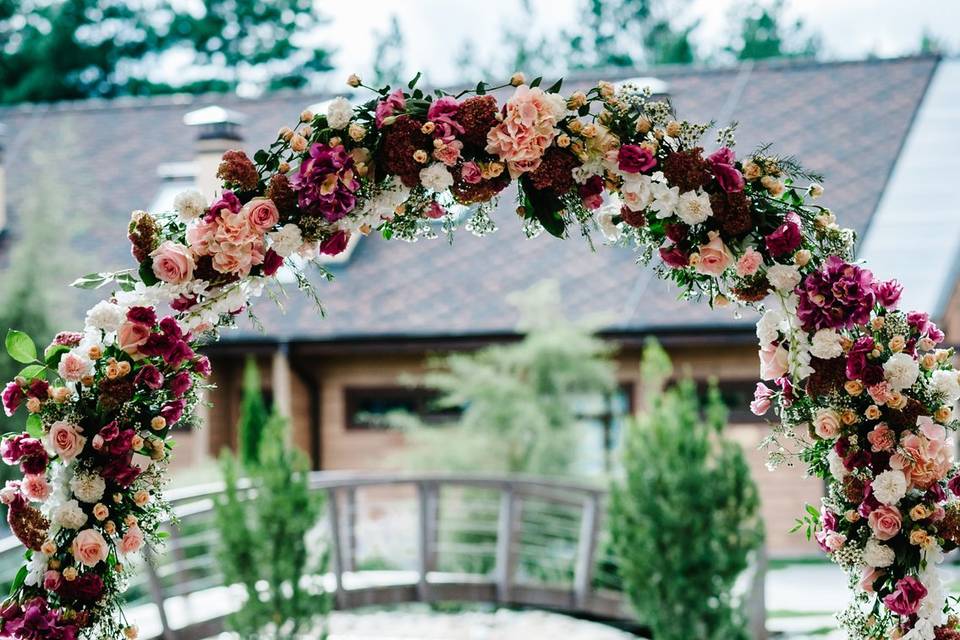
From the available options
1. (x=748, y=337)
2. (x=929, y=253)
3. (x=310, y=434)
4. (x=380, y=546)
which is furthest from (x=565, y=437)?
(x=929, y=253)

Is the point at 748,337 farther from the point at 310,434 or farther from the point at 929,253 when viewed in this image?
the point at 310,434

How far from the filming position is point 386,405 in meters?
13.4

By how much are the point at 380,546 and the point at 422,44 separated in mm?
18892

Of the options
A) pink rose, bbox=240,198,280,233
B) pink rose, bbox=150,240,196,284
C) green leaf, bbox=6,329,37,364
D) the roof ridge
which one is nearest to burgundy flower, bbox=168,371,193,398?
pink rose, bbox=150,240,196,284

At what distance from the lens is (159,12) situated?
24.5m

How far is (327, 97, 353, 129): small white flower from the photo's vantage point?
3562mm

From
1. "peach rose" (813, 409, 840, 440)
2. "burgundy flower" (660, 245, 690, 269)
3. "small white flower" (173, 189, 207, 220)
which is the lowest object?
"peach rose" (813, 409, 840, 440)

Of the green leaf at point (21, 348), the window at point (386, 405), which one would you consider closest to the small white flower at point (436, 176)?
the green leaf at point (21, 348)

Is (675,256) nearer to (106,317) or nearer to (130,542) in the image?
(106,317)

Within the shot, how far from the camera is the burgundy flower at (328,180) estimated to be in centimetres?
351

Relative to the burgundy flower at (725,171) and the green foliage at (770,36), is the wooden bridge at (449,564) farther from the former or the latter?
the green foliage at (770,36)

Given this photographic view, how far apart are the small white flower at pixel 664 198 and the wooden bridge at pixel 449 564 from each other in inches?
158

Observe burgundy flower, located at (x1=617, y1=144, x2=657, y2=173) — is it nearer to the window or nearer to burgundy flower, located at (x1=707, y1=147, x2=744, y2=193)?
burgundy flower, located at (x1=707, y1=147, x2=744, y2=193)

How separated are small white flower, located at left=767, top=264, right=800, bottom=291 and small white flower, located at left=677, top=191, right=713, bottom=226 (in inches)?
9.8
